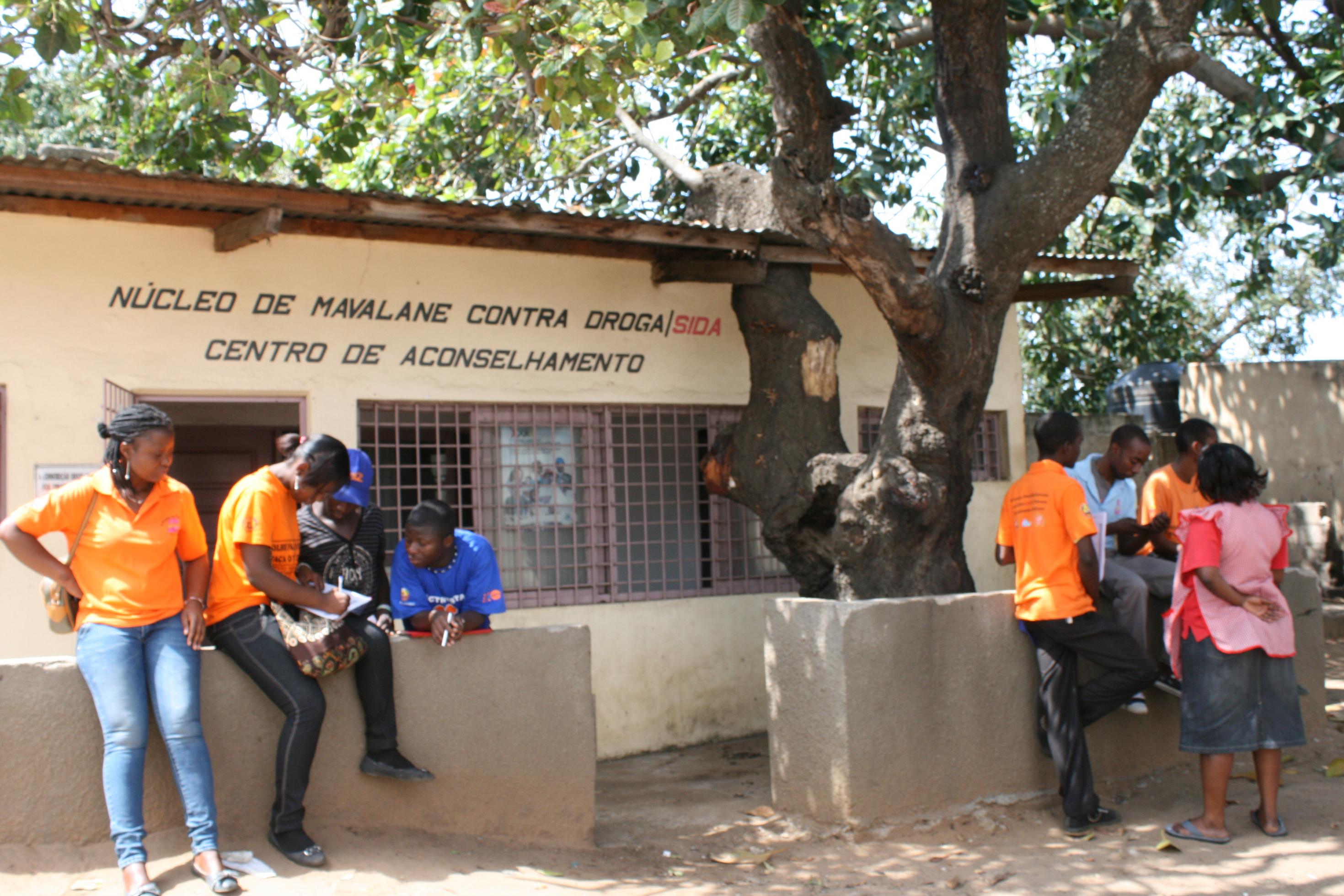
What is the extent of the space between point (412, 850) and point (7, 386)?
2938 mm

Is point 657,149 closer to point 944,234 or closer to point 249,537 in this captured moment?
point 944,234

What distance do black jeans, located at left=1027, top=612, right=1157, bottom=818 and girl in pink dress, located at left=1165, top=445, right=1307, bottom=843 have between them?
29cm

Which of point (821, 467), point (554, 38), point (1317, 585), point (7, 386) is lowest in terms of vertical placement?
point (1317, 585)

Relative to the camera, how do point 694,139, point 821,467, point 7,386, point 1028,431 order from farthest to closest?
point 694,139
point 1028,431
point 821,467
point 7,386

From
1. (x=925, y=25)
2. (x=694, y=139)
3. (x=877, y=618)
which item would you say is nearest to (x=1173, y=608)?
(x=877, y=618)

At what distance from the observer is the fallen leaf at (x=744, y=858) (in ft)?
15.8

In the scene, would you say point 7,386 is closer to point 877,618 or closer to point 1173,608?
point 877,618

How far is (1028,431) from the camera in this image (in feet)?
30.0

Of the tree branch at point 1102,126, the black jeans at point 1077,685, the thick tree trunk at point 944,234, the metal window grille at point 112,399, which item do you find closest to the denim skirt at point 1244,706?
the black jeans at point 1077,685

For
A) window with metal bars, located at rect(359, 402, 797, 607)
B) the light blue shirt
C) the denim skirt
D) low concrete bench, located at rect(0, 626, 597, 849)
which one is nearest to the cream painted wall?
window with metal bars, located at rect(359, 402, 797, 607)

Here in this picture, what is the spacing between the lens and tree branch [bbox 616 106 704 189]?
9555mm

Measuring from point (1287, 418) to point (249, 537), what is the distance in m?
10.4

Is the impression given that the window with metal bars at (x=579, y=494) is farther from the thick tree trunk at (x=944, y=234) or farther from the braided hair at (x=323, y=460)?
the braided hair at (x=323, y=460)

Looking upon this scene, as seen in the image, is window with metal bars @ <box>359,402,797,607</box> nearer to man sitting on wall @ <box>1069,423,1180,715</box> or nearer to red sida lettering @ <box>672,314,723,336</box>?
red sida lettering @ <box>672,314,723,336</box>
